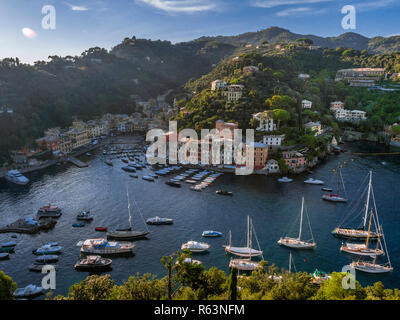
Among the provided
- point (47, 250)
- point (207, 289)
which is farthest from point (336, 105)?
point (207, 289)

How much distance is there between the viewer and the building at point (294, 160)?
36188 mm

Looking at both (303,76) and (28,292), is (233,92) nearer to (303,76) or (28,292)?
(303,76)

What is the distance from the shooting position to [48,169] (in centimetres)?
3816

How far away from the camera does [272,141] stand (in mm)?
39312

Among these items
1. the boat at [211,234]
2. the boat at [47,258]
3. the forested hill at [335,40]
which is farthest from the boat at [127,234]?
the forested hill at [335,40]

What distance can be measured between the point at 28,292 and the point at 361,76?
8141 cm

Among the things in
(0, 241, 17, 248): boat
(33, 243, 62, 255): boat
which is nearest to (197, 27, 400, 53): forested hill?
(33, 243, 62, 255): boat

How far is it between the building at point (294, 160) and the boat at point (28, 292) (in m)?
28.3

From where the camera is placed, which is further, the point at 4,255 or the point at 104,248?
the point at 104,248

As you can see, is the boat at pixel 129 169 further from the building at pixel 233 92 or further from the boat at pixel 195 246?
the building at pixel 233 92

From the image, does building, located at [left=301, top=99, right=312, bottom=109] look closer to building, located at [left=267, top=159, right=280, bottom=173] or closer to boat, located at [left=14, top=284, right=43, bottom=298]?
building, located at [left=267, top=159, right=280, bottom=173]

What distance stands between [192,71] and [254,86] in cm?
5764

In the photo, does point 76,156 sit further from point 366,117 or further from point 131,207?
point 366,117

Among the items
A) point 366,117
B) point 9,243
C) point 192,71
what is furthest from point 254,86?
point 192,71
